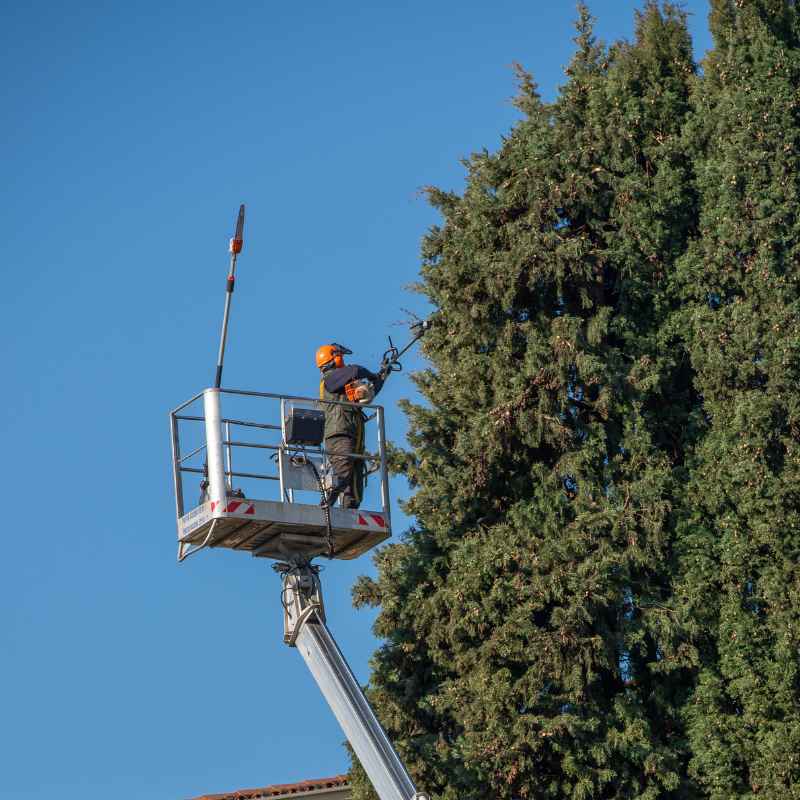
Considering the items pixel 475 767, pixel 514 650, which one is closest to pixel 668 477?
pixel 514 650

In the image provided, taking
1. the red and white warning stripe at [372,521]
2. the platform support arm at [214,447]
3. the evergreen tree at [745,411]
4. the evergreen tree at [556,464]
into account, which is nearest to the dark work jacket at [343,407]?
the red and white warning stripe at [372,521]

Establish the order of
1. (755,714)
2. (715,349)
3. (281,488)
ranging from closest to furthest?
(281,488), (755,714), (715,349)

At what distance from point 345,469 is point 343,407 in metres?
0.73

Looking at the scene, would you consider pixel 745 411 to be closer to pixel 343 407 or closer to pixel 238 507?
pixel 343 407

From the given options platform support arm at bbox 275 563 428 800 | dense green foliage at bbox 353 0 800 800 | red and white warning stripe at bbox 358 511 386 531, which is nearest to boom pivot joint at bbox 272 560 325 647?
platform support arm at bbox 275 563 428 800

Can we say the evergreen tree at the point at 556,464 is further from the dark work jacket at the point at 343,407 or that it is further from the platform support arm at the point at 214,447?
the platform support arm at the point at 214,447

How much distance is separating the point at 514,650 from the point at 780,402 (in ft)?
14.3

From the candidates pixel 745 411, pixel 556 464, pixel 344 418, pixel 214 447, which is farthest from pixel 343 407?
pixel 745 411

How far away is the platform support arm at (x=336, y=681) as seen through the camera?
60.6ft

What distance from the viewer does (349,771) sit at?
74.2 feet

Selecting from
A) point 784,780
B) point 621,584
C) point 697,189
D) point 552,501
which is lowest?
point 784,780

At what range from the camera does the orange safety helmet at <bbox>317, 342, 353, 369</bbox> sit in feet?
A: 67.5

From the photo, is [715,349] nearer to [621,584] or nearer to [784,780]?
[621,584]

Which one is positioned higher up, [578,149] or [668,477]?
[578,149]
